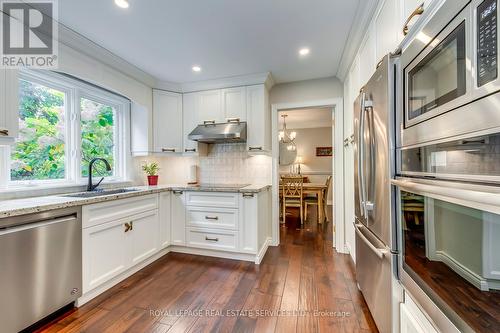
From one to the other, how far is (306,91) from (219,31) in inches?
62.8

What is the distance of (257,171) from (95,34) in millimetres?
2400

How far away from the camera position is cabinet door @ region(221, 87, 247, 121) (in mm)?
2910

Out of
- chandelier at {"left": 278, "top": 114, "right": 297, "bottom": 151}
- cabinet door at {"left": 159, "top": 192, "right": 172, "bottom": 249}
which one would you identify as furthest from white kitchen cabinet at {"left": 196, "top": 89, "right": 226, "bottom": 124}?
chandelier at {"left": 278, "top": 114, "right": 297, "bottom": 151}

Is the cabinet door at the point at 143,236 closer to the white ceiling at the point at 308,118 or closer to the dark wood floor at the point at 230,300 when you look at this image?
the dark wood floor at the point at 230,300

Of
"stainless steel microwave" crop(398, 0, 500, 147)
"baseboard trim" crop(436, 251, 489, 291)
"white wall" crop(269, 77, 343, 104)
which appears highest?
"white wall" crop(269, 77, 343, 104)

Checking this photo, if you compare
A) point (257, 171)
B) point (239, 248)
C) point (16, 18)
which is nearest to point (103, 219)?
point (239, 248)

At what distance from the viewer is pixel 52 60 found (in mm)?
1884

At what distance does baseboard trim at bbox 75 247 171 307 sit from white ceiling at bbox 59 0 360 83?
234 cm

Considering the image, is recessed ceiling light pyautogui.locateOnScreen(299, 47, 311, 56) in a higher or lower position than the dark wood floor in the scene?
higher

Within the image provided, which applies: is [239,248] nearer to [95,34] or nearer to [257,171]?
[257,171]

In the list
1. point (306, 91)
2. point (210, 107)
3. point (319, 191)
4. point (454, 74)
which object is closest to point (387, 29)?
point (454, 74)

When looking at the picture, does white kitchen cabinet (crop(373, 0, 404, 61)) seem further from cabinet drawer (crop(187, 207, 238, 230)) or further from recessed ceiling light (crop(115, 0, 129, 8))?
cabinet drawer (crop(187, 207, 238, 230))

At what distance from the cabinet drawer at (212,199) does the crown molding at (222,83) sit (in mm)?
1569

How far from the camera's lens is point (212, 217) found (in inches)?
102
